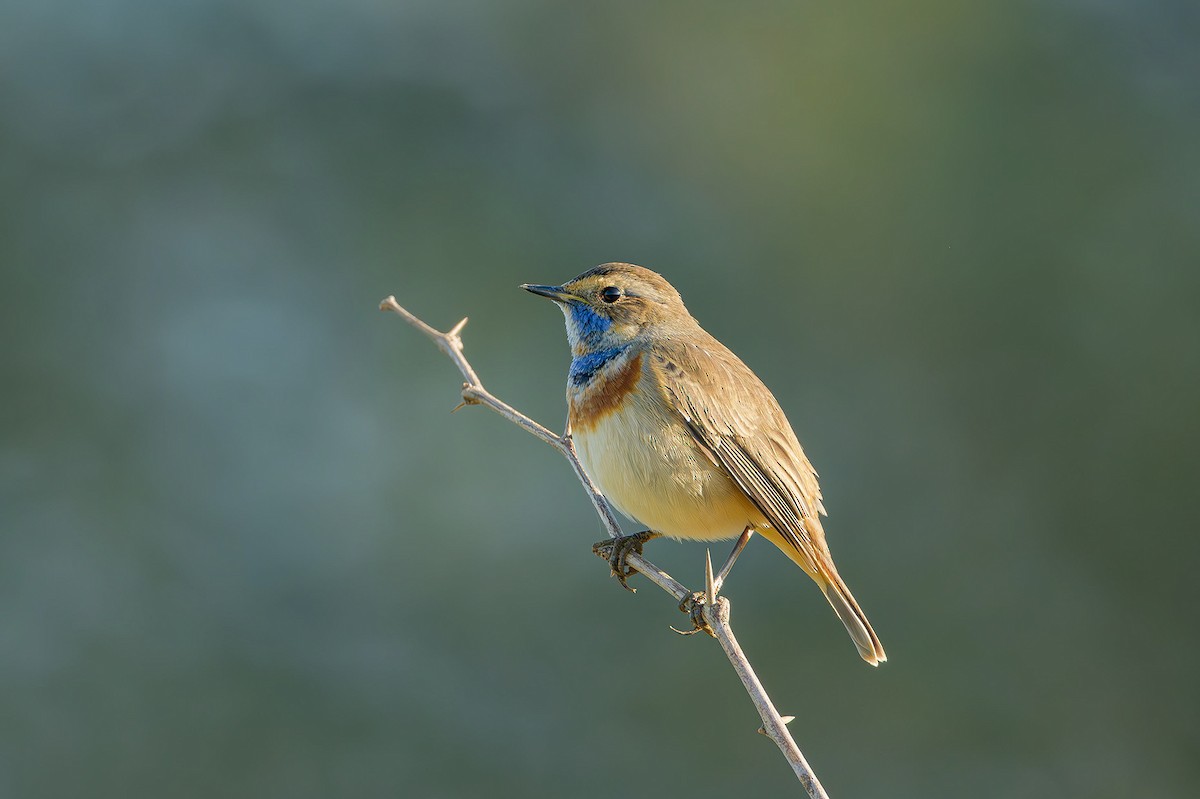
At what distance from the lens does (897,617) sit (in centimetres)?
1059

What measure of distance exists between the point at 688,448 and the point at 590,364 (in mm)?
579

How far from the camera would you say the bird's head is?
5457 millimetres

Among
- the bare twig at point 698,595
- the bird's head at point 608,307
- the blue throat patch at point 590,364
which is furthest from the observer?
the bird's head at point 608,307

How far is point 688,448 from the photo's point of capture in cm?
507

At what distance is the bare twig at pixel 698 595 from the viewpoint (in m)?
3.69

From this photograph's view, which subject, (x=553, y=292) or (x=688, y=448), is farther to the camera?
(x=553, y=292)


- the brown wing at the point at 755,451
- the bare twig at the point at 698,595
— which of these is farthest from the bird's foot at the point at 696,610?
the brown wing at the point at 755,451

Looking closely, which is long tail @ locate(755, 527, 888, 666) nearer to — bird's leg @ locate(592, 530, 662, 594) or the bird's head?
bird's leg @ locate(592, 530, 662, 594)

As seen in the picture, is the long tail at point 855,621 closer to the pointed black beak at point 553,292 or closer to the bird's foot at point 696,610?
the bird's foot at point 696,610

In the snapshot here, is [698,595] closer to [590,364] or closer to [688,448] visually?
[688,448]

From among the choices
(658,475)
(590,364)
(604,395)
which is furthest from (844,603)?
(590,364)

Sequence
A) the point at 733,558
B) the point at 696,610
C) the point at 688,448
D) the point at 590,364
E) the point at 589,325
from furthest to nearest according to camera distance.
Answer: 1. the point at 589,325
2. the point at 590,364
3. the point at 688,448
4. the point at 733,558
5. the point at 696,610

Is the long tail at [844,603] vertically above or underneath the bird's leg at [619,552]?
underneath

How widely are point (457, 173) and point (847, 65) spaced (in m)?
3.83
